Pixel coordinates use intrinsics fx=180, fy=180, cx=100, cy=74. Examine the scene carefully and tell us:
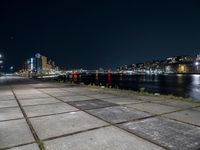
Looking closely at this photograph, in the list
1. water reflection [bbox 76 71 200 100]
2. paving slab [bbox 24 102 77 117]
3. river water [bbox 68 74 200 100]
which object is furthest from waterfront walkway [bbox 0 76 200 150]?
water reflection [bbox 76 71 200 100]

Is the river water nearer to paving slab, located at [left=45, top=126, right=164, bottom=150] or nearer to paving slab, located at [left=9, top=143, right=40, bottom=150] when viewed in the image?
paving slab, located at [left=45, top=126, right=164, bottom=150]

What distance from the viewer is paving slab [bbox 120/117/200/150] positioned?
13.7ft

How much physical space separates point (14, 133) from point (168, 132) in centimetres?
424

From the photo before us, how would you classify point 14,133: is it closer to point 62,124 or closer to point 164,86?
point 62,124

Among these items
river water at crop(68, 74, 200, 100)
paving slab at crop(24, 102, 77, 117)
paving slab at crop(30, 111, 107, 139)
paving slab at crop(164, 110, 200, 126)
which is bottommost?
river water at crop(68, 74, 200, 100)

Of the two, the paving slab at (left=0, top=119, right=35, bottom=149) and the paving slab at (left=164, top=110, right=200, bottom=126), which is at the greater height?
the paving slab at (left=164, top=110, right=200, bottom=126)

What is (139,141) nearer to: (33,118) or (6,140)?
(6,140)

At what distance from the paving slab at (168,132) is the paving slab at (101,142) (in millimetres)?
365

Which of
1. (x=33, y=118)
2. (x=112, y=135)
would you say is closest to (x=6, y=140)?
(x=33, y=118)

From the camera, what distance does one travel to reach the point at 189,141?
14.2ft

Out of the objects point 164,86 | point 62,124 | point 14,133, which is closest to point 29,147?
point 14,133

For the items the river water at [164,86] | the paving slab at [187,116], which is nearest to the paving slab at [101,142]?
the paving slab at [187,116]

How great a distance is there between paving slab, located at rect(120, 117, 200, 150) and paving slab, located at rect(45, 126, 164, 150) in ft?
1.20

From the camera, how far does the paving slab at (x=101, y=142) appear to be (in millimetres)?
4012
